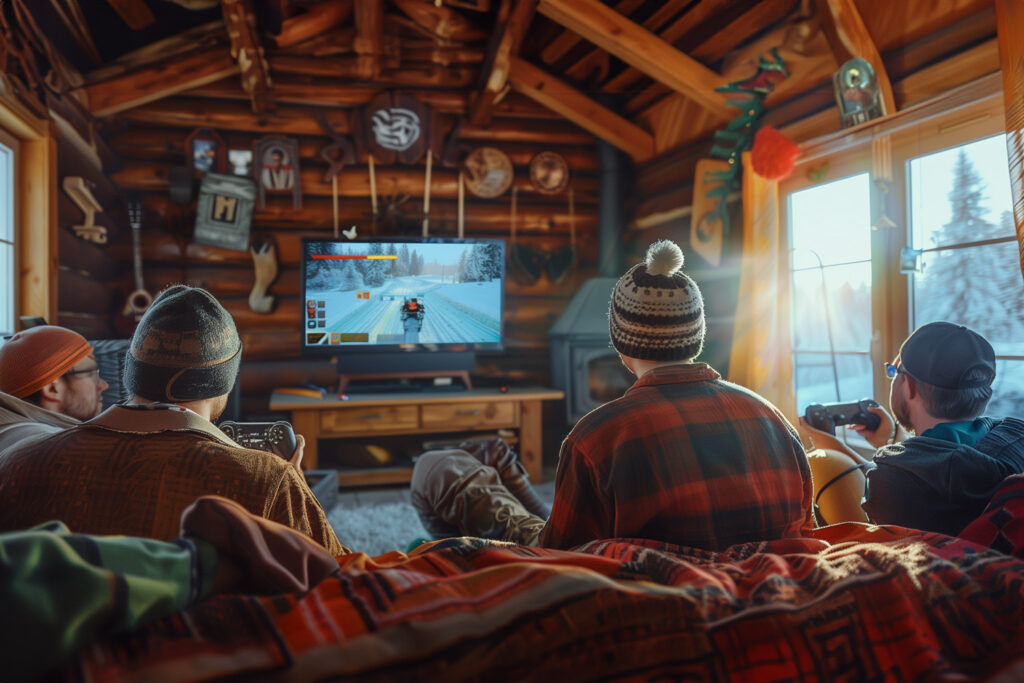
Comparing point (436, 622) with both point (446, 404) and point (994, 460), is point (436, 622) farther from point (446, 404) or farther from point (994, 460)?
point (446, 404)

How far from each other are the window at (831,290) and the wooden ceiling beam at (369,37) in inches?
96.1

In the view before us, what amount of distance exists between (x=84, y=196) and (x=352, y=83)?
175 centimetres

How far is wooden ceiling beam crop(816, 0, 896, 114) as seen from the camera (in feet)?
8.23

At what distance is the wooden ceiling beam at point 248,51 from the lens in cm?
308

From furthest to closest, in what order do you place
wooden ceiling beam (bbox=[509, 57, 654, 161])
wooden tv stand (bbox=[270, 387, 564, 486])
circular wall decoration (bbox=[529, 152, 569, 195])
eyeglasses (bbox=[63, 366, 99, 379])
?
circular wall decoration (bbox=[529, 152, 569, 195])
wooden ceiling beam (bbox=[509, 57, 654, 161])
wooden tv stand (bbox=[270, 387, 564, 486])
eyeglasses (bbox=[63, 366, 99, 379])

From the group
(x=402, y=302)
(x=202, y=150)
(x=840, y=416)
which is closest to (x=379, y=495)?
(x=402, y=302)

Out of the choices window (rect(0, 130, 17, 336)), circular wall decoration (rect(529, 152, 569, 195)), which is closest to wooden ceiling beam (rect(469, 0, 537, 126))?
circular wall decoration (rect(529, 152, 569, 195))

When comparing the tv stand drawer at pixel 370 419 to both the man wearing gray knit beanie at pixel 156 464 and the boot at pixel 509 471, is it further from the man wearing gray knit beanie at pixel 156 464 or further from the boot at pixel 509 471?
the man wearing gray knit beanie at pixel 156 464

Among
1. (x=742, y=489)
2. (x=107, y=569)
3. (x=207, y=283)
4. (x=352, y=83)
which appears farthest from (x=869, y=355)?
(x=207, y=283)

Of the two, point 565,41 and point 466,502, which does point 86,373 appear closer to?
point 466,502

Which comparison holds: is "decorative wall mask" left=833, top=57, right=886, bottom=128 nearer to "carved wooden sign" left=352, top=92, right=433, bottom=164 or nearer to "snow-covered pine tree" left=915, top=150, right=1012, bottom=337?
"snow-covered pine tree" left=915, top=150, right=1012, bottom=337

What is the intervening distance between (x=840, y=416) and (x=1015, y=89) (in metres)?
1.09

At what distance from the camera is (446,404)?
3.83 m

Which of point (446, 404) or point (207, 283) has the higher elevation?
point (207, 283)
